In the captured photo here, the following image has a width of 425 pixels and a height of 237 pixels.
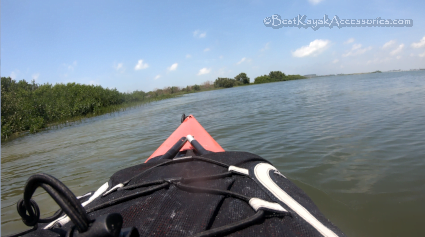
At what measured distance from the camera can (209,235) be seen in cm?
94

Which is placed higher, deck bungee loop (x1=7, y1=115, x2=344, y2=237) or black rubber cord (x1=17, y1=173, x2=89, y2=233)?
black rubber cord (x1=17, y1=173, x2=89, y2=233)

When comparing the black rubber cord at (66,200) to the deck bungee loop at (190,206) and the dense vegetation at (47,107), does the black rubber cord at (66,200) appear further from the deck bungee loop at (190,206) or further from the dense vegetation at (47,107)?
the dense vegetation at (47,107)

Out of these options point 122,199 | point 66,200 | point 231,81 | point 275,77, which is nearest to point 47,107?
point 122,199

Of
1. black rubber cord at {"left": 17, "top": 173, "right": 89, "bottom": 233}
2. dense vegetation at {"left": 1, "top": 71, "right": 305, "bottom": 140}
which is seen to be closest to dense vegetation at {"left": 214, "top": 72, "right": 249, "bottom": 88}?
dense vegetation at {"left": 1, "top": 71, "right": 305, "bottom": 140}

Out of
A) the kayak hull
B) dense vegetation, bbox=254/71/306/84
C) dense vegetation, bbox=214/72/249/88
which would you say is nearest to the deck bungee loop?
the kayak hull

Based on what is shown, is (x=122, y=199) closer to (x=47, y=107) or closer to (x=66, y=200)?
(x=66, y=200)

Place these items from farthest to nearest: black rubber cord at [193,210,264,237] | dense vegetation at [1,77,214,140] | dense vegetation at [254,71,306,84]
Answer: dense vegetation at [254,71,306,84], dense vegetation at [1,77,214,140], black rubber cord at [193,210,264,237]

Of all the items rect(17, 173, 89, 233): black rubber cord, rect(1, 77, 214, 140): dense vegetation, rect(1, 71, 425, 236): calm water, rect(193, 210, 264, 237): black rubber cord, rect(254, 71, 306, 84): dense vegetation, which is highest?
rect(254, 71, 306, 84): dense vegetation

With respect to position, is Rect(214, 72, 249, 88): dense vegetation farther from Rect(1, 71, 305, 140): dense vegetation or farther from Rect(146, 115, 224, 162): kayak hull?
Rect(146, 115, 224, 162): kayak hull

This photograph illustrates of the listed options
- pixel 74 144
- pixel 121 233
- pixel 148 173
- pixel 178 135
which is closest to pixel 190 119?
pixel 178 135

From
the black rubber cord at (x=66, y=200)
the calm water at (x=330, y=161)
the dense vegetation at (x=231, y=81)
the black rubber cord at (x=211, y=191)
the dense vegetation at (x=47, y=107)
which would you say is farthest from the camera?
the dense vegetation at (x=231, y=81)

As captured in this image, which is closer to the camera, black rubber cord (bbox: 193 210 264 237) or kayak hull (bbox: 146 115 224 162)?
black rubber cord (bbox: 193 210 264 237)

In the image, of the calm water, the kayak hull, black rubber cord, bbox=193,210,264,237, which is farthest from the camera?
the kayak hull

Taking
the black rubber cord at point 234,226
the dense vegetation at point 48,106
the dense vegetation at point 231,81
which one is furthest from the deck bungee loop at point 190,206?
the dense vegetation at point 231,81
